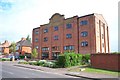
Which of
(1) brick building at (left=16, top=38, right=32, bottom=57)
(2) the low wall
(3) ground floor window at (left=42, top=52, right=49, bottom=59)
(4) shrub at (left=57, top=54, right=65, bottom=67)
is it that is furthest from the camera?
(1) brick building at (left=16, top=38, right=32, bottom=57)

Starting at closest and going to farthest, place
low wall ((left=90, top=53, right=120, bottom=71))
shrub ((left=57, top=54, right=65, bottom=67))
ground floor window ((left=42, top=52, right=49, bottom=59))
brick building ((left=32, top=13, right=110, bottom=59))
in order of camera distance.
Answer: low wall ((left=90, top=53, right=120, bottom=71)) → shrub ((left=57, top=54, right=65, bottom=67)) → brick building ((left=32, top=13, right=110, bottom=59)) → ground floor window ((left=42, top=52, right=49, bottom=59))

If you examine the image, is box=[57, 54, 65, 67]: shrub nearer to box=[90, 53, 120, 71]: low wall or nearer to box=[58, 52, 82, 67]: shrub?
box=[58, 52, 82, 67]: shrub

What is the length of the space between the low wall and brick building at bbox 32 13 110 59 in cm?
1702

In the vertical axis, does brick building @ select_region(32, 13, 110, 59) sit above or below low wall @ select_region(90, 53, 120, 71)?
above

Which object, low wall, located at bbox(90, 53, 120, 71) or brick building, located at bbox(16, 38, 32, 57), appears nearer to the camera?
low wall, located at bbox(90, 53, 120, 71)

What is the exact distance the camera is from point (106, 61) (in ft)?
96.4

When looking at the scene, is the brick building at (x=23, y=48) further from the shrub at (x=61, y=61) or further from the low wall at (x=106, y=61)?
the low wall at (x=106, y=61)

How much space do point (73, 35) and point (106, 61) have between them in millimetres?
25624

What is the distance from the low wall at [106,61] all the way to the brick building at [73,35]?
17.0m

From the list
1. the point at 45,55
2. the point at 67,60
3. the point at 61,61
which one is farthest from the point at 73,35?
the point at 67,60

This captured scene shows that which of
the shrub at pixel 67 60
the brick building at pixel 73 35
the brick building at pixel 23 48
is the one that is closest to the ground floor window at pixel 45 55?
the brick building at pixel 73 35

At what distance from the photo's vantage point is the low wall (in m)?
27.7

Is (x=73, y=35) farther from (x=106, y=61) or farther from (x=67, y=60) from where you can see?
(x=106, y=61)

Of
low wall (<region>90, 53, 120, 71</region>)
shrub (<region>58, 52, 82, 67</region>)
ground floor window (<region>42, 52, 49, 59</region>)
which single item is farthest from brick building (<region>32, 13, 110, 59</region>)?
low wall (<region>90, 53, 120, 71</region>)
